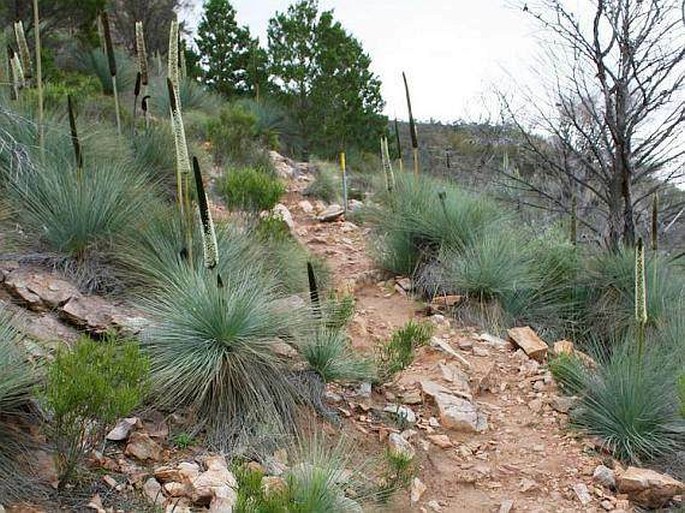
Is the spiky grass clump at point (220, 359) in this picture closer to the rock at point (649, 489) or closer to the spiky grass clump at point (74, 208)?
the spiky grass clump at point (74, 208)

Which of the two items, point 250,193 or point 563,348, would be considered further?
point 250,193

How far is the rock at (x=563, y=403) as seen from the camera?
5.32 metres

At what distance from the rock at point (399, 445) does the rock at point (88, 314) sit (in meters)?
1.81

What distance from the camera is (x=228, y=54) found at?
1697 cm

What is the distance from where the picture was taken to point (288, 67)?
15867 millimetres

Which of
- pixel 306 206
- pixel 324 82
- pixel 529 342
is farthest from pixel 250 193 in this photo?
pixel 324 82

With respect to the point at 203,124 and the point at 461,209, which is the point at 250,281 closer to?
the point at 461,209

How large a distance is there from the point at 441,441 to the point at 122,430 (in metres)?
2.04

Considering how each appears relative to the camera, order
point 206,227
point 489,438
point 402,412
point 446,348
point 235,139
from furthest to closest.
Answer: point 235,139 < point 446,348 < point 489,438 < point 402,412 < point 206,227

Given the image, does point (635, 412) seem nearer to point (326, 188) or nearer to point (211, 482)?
point (211, 482)

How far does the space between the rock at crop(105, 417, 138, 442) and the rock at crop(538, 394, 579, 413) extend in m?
3.00

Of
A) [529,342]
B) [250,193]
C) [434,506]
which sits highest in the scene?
[250,193]

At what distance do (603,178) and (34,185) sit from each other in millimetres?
6003

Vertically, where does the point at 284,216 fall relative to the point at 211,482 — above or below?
above
